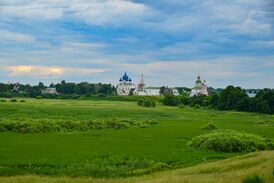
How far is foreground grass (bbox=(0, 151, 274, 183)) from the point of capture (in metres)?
22.8

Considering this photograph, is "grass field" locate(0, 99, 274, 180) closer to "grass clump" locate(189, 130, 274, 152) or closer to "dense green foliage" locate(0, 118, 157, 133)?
"grass clump" locate(189, 130, 274, 152)

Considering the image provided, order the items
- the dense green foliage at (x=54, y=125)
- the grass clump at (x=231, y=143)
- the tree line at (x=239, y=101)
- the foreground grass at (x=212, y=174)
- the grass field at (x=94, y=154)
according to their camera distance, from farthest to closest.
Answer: the tree line at (x=239, y=101) < the dense green foliage at (x=54, y=125) < the grass clump at (x=231, y=143) < the grass field at (x=94, y=154) < the foreground grass at (x=212, y=174)

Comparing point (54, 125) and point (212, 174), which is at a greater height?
point (54, 125)

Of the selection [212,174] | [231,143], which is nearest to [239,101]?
[231,143]

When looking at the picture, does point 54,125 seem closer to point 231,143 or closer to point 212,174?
point 231,143

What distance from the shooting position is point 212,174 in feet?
84.1

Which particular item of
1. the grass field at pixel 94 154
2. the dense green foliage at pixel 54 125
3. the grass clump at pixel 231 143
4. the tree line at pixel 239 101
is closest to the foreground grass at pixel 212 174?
the grass field at pixel 94 154

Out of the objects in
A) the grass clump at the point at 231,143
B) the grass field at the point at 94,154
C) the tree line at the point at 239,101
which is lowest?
the grass field at the point at 94,154

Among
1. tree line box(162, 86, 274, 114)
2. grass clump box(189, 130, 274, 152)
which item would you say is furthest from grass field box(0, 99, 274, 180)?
tree line box(162, 86, 274, 114)

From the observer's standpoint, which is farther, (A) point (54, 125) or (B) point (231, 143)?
(A) point (54, 125)

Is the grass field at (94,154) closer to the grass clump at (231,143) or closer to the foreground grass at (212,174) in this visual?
the grass clump at (231,143)

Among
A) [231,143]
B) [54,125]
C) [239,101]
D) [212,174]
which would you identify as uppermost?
[239,101]

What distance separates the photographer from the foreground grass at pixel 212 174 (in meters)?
22.8

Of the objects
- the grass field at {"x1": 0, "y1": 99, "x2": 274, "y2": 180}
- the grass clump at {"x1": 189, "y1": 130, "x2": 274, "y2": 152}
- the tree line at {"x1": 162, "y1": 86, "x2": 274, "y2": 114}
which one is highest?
the tree line at {"x1": 162, "y1": 86, "x2": 274, "y2": 114}
